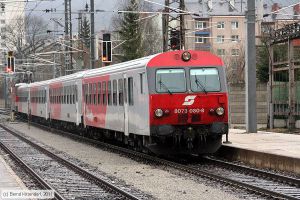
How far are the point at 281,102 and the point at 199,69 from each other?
1009cm

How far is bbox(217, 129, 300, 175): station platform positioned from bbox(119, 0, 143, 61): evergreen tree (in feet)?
137

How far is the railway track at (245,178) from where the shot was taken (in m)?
11.3

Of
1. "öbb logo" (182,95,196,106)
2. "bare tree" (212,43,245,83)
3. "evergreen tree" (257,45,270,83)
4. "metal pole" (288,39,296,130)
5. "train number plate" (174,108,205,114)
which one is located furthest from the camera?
"bare tree" (212,43,245,83)

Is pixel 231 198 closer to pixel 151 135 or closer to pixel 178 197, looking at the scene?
pixel 178 197

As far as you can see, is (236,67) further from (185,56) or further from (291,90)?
(185,56)

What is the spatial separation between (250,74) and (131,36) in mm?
41313

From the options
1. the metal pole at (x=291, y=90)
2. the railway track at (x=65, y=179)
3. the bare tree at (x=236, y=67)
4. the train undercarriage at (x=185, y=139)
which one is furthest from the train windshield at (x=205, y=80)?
the bare tree at (x=236, y=67)

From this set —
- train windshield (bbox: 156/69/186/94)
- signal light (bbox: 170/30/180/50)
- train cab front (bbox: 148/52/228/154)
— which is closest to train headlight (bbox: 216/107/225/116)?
train cab front (bbox: 148/52/228/154)

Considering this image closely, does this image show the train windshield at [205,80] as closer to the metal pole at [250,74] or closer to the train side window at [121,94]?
the train side window at [121,94]

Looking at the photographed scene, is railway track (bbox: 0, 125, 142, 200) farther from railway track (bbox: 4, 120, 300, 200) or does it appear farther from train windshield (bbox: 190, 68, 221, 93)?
train windshield (bbox: 190, 68, 221, 93)

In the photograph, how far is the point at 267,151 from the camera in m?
15.7

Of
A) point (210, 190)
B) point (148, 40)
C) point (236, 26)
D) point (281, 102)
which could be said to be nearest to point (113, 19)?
point (148, 40)

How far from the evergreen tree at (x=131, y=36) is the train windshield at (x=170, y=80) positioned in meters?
45.0

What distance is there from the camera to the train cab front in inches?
632
